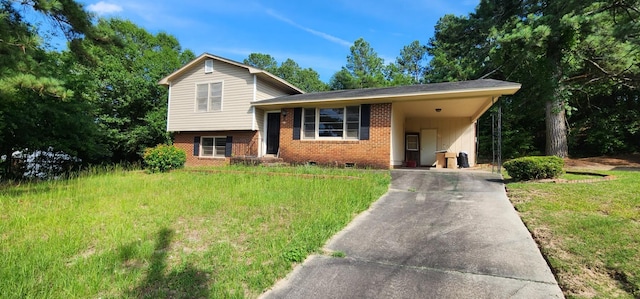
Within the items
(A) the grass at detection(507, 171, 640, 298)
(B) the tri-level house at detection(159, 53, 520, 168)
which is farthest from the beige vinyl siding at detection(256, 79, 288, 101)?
(A) the grass at detection(507, 171, 640, 298)

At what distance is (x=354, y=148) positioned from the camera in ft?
36.8

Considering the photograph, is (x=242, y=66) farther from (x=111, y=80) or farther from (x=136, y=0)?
(x=111, y=80)

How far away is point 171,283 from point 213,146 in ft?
42.6

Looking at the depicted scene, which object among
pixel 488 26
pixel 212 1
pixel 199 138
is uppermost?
pixel 488 26

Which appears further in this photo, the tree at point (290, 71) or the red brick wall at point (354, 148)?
the tree at point (290, 71)

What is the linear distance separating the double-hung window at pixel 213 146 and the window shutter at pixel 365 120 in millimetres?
7072

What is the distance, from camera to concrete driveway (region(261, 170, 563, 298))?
2.60m

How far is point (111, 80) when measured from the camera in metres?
16.3

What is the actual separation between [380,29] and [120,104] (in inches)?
626

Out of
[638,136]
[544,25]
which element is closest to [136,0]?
[544,25]

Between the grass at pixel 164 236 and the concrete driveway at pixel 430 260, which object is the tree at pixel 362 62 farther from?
the concrete driveway at pixel 430 260

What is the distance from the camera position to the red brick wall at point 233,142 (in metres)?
13.8

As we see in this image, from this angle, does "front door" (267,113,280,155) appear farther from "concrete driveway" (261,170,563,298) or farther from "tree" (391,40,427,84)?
"tree" (391,40,427,84)

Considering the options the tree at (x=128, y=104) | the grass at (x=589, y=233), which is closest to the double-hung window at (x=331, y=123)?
the grass at (x=589, y=233)
